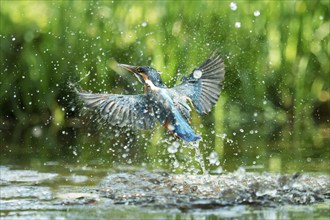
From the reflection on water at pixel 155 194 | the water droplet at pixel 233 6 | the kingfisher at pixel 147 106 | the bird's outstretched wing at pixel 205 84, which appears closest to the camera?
the reflection on water at pixel 155 194

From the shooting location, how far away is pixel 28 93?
9.38 metres

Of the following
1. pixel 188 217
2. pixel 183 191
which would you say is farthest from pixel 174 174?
pixel 188 217

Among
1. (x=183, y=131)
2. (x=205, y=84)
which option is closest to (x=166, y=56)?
(x=205, y=84)

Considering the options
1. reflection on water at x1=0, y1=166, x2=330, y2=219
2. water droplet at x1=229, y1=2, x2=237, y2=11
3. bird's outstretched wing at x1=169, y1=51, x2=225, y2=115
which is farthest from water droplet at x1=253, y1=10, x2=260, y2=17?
reflection on water at x1=0, y1=166, x2=330, y2=219

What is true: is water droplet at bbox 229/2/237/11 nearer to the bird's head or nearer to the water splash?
the water splash

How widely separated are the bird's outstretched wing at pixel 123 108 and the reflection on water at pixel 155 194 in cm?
43

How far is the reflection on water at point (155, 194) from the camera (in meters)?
5.93

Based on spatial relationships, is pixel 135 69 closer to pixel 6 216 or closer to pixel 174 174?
pixel 174 174

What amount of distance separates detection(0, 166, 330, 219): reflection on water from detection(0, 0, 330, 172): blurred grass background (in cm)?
186

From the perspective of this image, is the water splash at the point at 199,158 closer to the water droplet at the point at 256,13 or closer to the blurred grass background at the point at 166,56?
the blurred grass background at the point at 166,56

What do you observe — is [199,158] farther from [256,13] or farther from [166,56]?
[256,13]

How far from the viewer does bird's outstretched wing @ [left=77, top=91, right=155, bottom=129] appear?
6855mm

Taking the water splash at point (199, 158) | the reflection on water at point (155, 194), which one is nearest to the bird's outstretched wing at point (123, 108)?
the reflection on water at point (155, 194)

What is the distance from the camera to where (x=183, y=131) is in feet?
22.0
